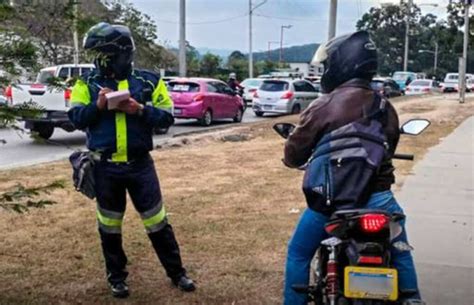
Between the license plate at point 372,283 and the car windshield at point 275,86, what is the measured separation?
78.2 feet

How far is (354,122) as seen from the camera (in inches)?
135

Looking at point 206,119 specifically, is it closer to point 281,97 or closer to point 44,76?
point 281,97

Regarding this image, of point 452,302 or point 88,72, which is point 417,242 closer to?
point 452,302

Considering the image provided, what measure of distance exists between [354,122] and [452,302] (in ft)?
6.73

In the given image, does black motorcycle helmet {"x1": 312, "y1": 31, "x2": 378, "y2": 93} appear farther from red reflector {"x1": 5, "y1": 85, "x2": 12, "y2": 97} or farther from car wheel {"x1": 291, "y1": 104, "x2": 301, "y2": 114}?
car wheel {"x1": 291, "y1": 104, "x2": 301, "y2": 114}

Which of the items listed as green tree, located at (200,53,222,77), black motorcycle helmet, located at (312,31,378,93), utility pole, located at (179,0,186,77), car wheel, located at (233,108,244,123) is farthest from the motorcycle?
green tree, located at (200,53,222,77)

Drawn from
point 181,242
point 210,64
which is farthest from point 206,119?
point 210,64

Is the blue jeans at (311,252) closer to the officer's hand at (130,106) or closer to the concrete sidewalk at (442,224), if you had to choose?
the officer's hand at (130,106)

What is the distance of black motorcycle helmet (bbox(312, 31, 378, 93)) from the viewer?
11.8 ft

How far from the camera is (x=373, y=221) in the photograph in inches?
123

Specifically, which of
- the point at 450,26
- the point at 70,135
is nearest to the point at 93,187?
the point at 70,135

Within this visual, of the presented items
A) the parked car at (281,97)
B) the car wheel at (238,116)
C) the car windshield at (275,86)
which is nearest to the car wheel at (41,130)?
the car wheel at (238,116)

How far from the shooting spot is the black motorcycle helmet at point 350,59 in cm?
360

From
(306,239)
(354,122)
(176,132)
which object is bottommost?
(176,132)
